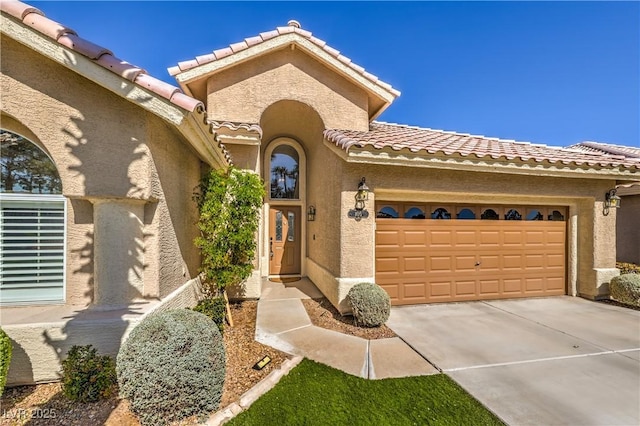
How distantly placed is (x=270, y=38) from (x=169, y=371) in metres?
9.51

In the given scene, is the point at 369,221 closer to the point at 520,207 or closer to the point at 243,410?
the point at 243,410

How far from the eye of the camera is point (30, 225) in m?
4.63

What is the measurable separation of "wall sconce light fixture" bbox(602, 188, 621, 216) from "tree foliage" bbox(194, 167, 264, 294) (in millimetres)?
12189

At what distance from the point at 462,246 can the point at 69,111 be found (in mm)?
10643

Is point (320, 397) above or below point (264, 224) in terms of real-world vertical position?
below

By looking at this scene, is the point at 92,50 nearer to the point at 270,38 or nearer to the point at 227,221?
the point at 227,221

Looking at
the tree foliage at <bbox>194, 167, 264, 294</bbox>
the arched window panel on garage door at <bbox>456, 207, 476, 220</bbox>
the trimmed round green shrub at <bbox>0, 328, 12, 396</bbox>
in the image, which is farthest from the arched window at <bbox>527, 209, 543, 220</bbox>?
the trimmed round green shrub at <bbox>0, 328, 12, 396</bbox>

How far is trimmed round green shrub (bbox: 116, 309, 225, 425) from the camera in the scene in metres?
3.31

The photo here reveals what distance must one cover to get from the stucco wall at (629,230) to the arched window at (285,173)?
16.8 meters

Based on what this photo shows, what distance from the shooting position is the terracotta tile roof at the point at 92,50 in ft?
13.0

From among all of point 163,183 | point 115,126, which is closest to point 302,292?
point 163,183

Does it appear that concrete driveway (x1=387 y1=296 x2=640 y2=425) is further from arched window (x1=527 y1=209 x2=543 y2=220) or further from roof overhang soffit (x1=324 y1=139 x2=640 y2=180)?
roof overhang soffit (x1=324 y1=139 x2=640 y2=180)

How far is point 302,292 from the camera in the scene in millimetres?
9773

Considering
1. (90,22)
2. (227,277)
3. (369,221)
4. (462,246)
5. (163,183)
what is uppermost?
(90,22)
